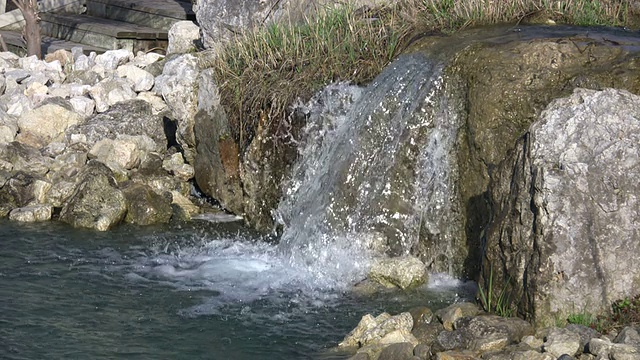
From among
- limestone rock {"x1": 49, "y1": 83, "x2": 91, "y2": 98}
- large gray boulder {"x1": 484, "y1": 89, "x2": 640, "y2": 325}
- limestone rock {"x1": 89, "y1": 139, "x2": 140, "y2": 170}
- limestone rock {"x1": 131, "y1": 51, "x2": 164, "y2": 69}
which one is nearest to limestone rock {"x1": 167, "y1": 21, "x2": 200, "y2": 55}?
limestone rock {"x1": 131, "y1": 51, "x2": 164, "y2": 69}

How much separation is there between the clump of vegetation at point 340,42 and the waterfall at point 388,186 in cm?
67

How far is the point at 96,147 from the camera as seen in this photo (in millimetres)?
12180

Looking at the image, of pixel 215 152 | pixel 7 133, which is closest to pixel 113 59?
pixel 7 133

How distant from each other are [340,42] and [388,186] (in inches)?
84.8

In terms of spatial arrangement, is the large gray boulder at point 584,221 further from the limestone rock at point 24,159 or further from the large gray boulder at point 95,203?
the limestone rock at point 24,159

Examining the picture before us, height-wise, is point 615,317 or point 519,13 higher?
point 519,13

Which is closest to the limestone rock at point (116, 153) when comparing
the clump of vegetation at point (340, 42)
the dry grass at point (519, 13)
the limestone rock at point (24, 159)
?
the limestone rock at point (24, 159)

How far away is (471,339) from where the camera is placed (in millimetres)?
7070

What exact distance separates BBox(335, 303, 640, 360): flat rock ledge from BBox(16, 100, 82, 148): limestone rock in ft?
20.2

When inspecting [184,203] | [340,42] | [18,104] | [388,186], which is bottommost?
[184,203]

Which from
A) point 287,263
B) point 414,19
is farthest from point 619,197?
point 414,19

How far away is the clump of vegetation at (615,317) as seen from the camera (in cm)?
703

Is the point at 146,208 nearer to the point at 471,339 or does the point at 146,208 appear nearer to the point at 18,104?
the point at 18,104

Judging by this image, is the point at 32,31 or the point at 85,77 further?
the point at 32,31
